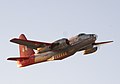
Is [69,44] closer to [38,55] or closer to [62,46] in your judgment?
[62,46]

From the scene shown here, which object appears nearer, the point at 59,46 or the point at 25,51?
the point at 59,46

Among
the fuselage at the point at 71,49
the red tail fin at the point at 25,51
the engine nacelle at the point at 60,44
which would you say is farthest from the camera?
the red tail fin at the point at 25,51

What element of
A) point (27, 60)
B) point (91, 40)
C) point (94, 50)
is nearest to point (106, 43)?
point (94, 50)

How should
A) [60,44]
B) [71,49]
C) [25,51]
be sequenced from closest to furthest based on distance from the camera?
[60,44] → [71,49] → [25,51]

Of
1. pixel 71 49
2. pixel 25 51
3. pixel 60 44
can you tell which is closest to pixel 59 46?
pixel 60 44

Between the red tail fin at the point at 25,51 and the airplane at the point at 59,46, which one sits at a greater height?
the airplane at the point at 59,46

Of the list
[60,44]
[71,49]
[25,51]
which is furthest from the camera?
[25,51]

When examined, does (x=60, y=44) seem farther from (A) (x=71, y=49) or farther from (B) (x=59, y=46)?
(A) (x=71, y=49)

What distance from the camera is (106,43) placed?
7419 centimetres

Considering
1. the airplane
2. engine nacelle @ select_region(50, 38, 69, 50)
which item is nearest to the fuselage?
the airplane

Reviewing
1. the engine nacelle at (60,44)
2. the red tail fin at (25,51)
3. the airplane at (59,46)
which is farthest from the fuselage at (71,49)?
the red tail fin at (25,51)

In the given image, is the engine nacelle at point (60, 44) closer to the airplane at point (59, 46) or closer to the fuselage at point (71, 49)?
the airplane at point (59, 46)

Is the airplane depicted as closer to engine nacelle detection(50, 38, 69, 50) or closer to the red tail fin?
engine nacelle detection(50, 38, 69, 50)

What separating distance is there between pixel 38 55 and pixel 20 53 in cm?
1309
